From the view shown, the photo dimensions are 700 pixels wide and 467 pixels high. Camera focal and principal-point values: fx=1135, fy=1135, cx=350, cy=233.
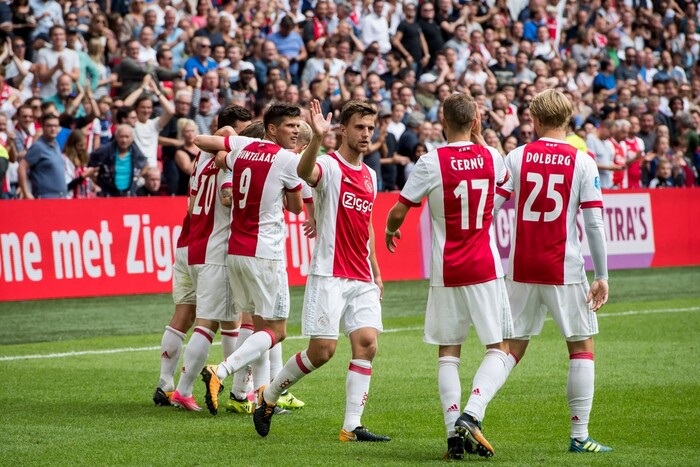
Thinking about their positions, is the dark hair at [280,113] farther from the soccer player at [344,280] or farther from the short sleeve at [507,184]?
the short sleeve at [507,184]

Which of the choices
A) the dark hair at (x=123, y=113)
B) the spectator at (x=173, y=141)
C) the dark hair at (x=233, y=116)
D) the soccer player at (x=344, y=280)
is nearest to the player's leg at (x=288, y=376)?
the soccer player at (x=344, y=280)

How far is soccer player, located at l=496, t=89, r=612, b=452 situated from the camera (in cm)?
692

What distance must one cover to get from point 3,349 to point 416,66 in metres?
13.8

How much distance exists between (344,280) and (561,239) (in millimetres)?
1411

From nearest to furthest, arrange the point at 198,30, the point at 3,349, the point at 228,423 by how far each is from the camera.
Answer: the point at 228,423
the point at 3,349
the point at 198,30

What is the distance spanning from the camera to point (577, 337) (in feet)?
22.9

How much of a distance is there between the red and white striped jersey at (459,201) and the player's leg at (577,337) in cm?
43

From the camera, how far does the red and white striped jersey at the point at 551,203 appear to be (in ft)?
22.7

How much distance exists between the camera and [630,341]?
12.5 metres

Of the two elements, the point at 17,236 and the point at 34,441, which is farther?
the point at 17,236

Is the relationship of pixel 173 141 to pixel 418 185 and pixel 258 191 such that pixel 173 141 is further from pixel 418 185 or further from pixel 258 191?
pixel 418 185

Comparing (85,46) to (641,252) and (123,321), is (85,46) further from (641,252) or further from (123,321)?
(641,252)

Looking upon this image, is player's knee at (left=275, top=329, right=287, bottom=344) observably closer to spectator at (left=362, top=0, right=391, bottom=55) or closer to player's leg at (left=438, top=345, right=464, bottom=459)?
player's leg at (left=438, top=345, right=464, bottom=459)

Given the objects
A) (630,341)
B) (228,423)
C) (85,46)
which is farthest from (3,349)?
(85,46)
